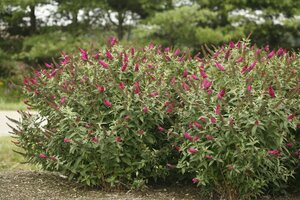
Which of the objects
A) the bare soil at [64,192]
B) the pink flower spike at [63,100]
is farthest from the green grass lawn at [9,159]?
the pink flower spike at [63,100]

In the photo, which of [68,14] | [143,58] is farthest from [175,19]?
[143,58]

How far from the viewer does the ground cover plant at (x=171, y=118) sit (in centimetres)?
408

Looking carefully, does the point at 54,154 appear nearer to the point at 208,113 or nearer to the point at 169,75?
the point at 169,75

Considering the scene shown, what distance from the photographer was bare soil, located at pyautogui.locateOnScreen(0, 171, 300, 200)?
4.59 metres

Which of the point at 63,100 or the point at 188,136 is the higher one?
the point at 63,100

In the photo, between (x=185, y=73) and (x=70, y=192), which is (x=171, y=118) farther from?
(x=70, y=192)

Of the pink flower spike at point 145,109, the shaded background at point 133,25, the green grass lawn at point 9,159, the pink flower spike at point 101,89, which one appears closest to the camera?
the pink flower spike at point 145,109

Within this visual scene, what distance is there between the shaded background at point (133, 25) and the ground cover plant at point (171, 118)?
1264 centimetres

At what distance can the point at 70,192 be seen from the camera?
476 centimetres

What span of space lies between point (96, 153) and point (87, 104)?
1.46ft

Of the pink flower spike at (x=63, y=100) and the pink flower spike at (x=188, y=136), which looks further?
the pink flower spike at (x=63, y=100)

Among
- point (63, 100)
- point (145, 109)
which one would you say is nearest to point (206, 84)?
point (145, 109)

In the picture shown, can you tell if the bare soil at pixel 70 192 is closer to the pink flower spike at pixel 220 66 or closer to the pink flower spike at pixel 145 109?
the pink flower spike at pixel 145 109

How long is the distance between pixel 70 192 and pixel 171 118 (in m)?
1.14
